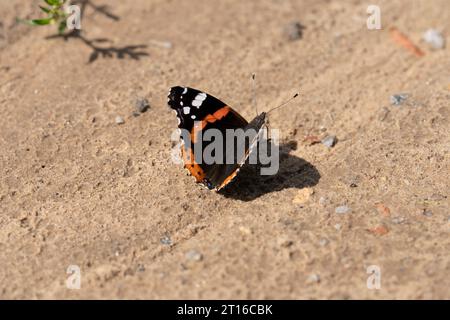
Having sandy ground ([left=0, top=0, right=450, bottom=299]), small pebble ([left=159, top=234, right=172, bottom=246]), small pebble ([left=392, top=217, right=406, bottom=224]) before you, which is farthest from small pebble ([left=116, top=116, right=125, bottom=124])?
small pebble ([left=392, top=217, right=406, bottom=224])

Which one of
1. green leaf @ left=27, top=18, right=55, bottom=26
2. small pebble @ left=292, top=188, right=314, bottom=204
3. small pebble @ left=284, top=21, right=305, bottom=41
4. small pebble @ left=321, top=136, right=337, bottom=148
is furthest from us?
small pebble @ left=284, top=21, right=305, bottom=41

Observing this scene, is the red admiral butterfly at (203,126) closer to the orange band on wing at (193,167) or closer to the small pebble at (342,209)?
the orange band on wing at (193,167)

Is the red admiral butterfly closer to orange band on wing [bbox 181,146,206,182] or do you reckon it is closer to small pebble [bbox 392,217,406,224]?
orange band on wing [bbox 181,146,206,182]

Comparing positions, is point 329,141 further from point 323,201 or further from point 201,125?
point 201,125

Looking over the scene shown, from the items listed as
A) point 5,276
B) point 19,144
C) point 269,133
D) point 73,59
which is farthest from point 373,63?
point 5,276

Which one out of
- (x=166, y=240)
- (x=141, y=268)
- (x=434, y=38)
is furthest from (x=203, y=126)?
(x=434, y=38)
